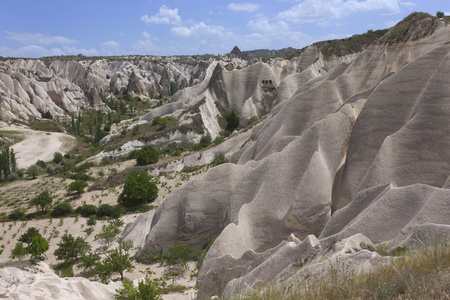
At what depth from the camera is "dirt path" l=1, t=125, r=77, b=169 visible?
171 ft

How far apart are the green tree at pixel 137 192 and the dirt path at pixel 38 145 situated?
1131 inches

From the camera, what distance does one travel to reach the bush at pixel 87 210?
89.9 feet

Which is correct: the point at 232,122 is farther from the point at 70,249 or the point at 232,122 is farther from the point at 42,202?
the point at 70,249

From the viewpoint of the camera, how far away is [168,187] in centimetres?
3028

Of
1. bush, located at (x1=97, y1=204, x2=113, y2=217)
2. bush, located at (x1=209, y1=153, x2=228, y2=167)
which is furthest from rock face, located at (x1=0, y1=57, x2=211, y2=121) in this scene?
bush, located at (x1=97, y1=204, x2=113, y2=217)

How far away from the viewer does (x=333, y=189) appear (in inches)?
599

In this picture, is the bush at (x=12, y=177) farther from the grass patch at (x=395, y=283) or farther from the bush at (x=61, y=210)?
the grass patch at (x=395, y=283)

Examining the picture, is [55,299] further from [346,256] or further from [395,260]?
→ [395,260]

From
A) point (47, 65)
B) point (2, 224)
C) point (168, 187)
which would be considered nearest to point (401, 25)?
point (168, 187)

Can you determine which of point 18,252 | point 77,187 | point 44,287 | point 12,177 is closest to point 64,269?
point 18,252

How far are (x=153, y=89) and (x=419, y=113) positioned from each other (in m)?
103

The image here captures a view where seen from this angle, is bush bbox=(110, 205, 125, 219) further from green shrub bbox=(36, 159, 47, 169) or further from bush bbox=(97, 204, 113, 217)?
green shrub bbox=(36, 159, 47, 169)

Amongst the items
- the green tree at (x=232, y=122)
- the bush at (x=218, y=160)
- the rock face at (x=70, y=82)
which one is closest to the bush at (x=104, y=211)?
the bush at (x=218, y=160)

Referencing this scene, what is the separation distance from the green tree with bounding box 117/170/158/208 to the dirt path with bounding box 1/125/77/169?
2873 centimetres
